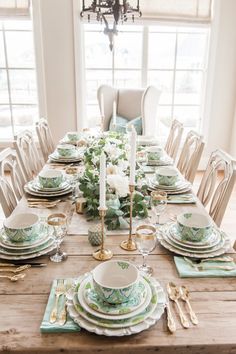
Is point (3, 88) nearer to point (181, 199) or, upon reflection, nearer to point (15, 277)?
point (181, 199)

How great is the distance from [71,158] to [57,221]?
3.62 feet

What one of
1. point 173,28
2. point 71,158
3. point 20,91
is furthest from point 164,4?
point 71,158

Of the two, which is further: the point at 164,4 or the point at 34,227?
the point at 164,4

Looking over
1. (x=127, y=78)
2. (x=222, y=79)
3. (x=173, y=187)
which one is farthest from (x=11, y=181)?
(x=222, y=79)

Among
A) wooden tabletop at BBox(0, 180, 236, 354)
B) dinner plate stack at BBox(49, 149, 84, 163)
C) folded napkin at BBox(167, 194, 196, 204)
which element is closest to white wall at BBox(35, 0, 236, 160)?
dinner plate stack at BBox(49, 149, 84, 163)

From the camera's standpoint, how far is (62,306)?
86cm

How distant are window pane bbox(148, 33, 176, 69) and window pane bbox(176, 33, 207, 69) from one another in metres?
0.09

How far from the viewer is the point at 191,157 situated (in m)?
2.18

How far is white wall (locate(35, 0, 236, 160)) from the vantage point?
3691 millimetres

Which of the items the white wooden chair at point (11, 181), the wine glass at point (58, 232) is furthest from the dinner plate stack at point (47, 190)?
the wine glass at point (58, 232)

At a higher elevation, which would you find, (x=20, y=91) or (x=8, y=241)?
(x=20, y=91)

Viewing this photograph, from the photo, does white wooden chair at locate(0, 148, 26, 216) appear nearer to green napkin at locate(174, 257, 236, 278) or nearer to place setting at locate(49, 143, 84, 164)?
place setting at locate(49, 143, 84, 164)

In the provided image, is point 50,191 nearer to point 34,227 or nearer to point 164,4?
point 34,227

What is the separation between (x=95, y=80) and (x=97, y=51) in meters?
0.34
